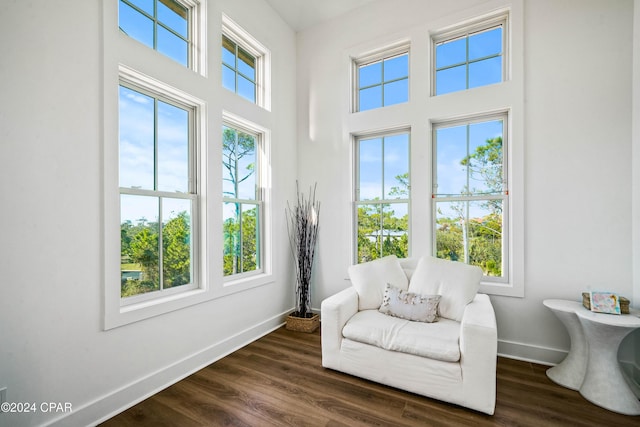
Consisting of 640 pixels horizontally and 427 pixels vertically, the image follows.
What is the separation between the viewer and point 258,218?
3377mm

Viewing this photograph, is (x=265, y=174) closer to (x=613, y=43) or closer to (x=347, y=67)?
(x=347, y=67)

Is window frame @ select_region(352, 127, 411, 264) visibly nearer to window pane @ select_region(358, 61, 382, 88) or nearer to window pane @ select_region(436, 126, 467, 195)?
window pane @ select_region(436, 126, 467, 195)

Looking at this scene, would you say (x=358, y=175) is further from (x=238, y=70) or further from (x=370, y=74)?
(x=238, y=70)

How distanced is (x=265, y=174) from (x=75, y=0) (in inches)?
80.2

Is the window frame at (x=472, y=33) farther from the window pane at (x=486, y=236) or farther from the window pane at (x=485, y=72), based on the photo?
the window pane at (x=486, y=236)

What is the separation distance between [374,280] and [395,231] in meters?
0.81

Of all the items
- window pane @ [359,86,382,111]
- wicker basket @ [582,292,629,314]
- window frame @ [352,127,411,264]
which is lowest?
wicker basket @ [582,292,629,314]

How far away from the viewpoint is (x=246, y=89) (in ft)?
10.6

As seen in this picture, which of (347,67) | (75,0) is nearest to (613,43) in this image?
(347,67)

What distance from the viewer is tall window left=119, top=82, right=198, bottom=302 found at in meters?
2.12

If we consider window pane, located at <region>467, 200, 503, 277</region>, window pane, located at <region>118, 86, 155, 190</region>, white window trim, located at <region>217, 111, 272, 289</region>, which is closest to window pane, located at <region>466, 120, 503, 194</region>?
window pane, located at <region>467, 200, 503, 277</region>

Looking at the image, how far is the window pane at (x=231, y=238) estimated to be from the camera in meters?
2.93

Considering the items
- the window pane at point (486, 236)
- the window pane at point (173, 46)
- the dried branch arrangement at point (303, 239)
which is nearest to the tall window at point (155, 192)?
the window pane at point (173, 46)

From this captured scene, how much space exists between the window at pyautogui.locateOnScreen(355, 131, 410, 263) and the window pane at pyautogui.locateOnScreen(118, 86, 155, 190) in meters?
2.21
